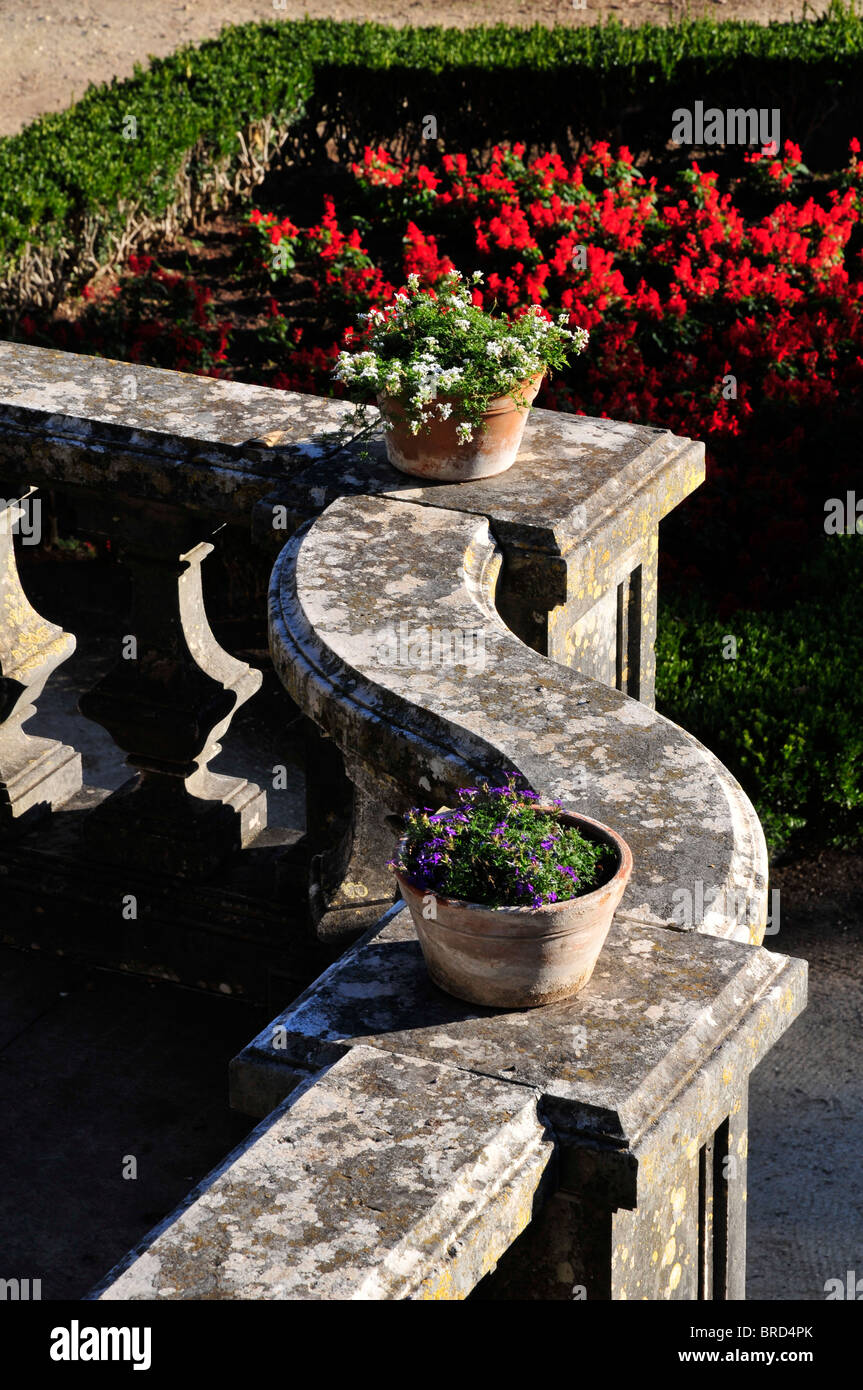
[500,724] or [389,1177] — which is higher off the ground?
[500,724]

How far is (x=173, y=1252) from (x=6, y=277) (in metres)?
8.62

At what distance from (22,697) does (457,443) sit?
151 cm

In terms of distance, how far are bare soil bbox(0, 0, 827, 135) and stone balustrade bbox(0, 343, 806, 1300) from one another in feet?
40.6

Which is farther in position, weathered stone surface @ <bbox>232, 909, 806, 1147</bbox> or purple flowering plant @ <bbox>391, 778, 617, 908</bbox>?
purple flowering plant @ <bbox>391, 778, 617, 908</bbox>

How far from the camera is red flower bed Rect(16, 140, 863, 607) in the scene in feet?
26.0

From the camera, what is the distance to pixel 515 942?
2.30 meters

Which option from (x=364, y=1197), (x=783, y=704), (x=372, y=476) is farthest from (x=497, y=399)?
(x=783, y=704)

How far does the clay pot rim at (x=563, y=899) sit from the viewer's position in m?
2.28

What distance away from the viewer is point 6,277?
31.9 ft

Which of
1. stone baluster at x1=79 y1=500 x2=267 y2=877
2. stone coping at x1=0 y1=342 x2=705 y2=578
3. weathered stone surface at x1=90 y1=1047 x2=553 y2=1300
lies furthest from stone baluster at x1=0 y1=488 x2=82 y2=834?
weathered stone surface at x1=90 y1=1047 x2=553 y2=1300

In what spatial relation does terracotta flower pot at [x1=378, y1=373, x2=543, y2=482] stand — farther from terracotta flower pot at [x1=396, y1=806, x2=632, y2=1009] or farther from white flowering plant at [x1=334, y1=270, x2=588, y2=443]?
terracotta flower pot at [x1=396, y1=806, x2=632, y2=1009]

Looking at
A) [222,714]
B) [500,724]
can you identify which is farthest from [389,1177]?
[222,714]
